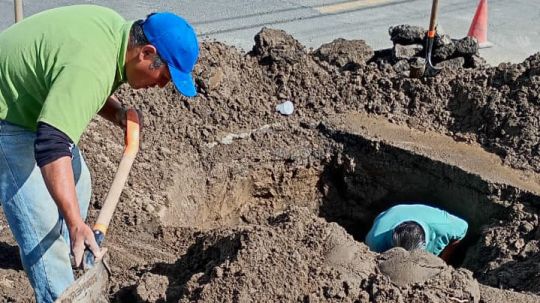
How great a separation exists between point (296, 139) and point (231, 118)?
1.78 feet

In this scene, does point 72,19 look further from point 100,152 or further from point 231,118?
point 231,118

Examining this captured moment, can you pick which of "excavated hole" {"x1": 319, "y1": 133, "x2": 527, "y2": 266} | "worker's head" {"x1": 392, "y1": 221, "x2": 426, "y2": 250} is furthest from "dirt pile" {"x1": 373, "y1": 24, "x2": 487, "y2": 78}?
"worker's head" {"x1": 392, "y1": 221, "x2": 426, "y2": 250}

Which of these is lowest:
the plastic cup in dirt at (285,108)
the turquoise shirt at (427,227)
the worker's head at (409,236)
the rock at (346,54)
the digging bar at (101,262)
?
the turquoise shirt at (427,227)

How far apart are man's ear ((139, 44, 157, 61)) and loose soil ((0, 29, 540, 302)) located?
1.63 meters

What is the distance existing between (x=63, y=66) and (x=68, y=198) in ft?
1.76

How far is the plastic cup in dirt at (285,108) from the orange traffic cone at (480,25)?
11.5 ft

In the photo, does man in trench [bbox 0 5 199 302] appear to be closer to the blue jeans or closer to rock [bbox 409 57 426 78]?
the blue jeans

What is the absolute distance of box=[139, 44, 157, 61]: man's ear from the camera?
3.72 m

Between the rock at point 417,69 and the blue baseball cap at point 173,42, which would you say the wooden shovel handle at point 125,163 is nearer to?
the blue baseball cap at point 173,42

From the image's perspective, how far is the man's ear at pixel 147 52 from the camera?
3.72 metres

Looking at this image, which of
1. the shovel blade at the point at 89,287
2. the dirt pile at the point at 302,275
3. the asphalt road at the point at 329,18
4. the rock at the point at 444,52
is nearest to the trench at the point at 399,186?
the rock at the point at 444,52

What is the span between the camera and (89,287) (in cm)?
399

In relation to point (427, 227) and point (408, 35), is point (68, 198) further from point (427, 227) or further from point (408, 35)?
point (408, 35)

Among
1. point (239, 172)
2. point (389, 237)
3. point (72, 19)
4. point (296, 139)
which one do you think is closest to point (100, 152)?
point (239, 172)
